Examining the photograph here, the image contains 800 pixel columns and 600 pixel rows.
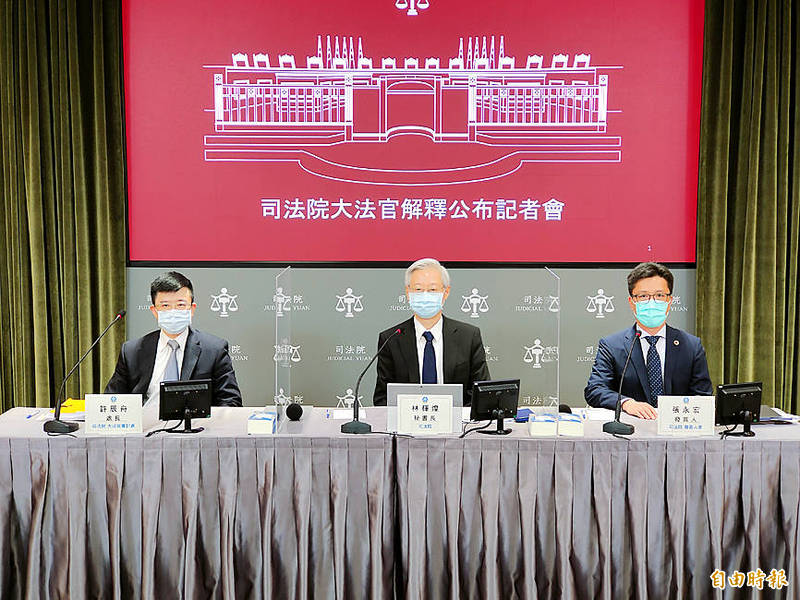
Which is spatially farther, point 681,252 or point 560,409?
point 681,252

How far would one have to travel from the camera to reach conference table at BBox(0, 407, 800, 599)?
208cm

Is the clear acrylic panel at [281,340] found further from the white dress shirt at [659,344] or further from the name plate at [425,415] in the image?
the white dress shirt at [659,344]

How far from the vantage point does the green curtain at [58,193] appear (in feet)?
11.7

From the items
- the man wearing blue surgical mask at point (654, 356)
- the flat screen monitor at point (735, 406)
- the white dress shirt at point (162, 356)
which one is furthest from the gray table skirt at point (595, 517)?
the white dress shirt at point (162, 356)

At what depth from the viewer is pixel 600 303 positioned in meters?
3.70

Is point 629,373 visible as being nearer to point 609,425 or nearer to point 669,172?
point 609,425

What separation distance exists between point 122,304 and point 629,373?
8.74 feet

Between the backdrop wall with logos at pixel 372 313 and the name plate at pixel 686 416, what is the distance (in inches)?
59.5

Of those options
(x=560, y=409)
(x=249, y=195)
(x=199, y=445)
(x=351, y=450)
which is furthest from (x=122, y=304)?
(x=560, y=409)

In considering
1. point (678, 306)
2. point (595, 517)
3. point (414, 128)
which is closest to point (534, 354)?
point (678, 306)

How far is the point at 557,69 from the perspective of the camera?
360cm

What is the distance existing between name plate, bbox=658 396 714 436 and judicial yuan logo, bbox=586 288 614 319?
1.56 meters

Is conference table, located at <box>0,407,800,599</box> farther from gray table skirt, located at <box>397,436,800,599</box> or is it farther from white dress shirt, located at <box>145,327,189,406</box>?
white dress shirt, located at <box>145,327,189,406</box>

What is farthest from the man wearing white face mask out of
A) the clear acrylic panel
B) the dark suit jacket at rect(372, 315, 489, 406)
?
the clear acrylic panel
